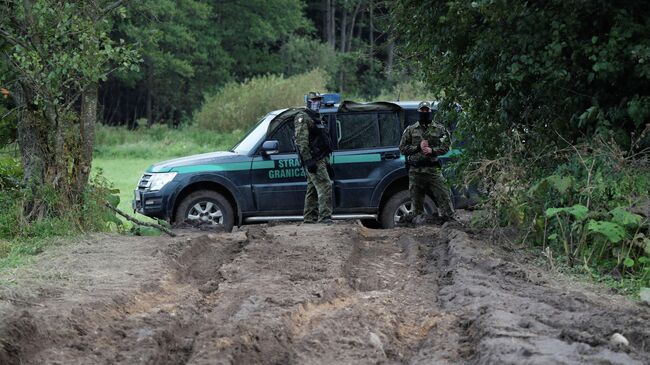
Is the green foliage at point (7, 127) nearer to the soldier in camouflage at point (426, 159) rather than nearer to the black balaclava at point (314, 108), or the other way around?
the black balaclava at point (314, 108)

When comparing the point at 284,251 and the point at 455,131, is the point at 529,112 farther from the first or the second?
the point at 284,251

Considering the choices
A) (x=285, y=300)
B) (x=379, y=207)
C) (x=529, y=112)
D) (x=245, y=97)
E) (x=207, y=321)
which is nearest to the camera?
(x=207, y=321)

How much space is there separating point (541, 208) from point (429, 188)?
3.20 meters

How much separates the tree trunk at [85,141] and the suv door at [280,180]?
2.32 meters

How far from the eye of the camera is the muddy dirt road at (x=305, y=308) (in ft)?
20.9

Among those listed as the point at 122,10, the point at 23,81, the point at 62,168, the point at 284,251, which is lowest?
the point at 284,251

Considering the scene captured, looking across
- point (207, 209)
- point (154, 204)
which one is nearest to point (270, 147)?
point (207, 209)

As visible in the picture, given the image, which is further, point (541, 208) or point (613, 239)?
point (541, 208)

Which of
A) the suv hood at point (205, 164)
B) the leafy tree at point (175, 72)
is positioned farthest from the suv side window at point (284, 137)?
the leafy tree at point (175, 72)

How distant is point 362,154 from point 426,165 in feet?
3.61

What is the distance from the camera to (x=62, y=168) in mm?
12516

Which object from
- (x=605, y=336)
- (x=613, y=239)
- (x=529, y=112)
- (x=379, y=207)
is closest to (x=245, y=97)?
(x=379, y=207)

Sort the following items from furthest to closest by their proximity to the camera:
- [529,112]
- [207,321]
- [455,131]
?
1. [455,131]
2. [529,112]
3. [207,321]

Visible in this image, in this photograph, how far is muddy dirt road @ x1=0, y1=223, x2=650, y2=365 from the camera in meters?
6.36
